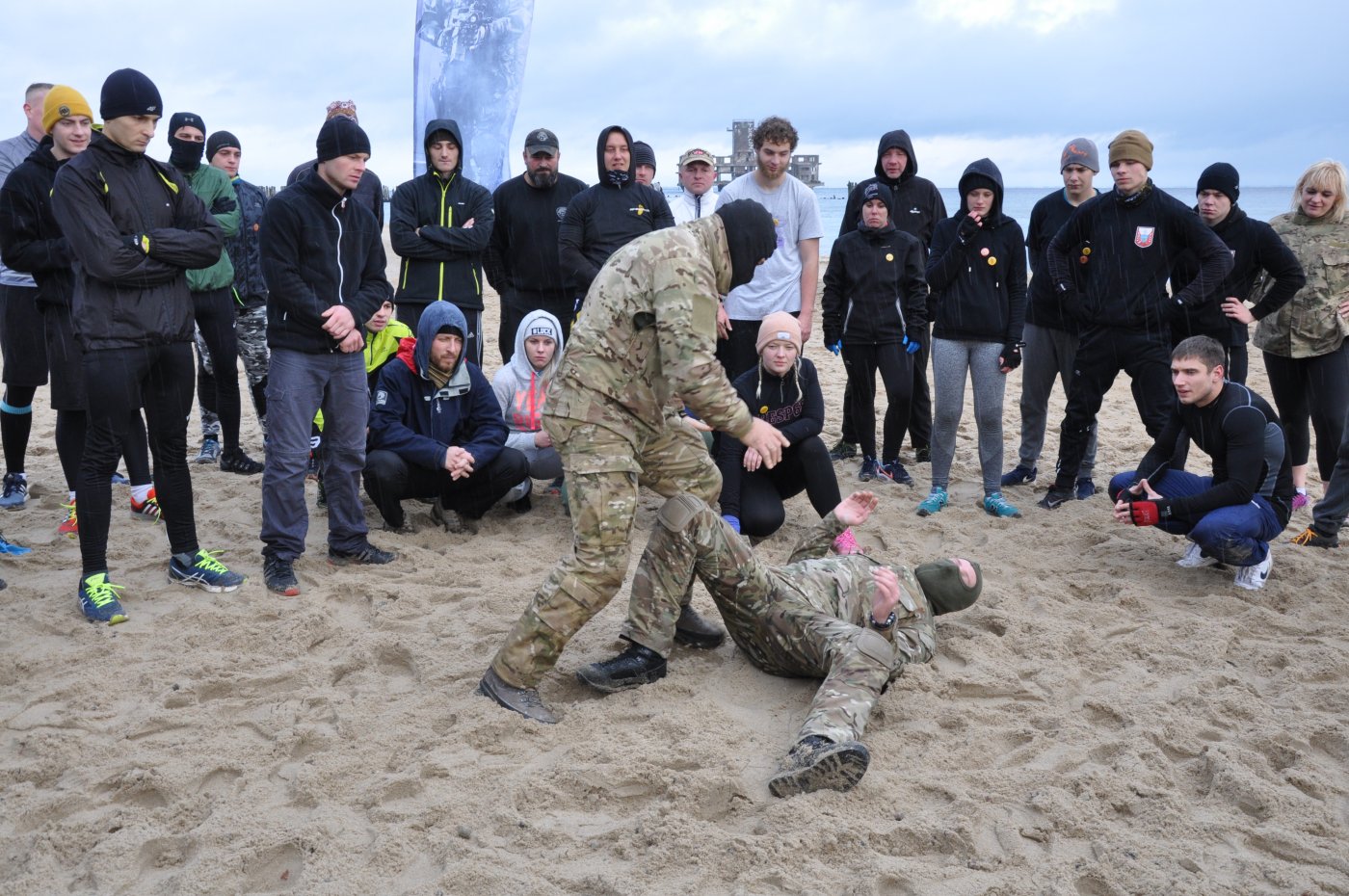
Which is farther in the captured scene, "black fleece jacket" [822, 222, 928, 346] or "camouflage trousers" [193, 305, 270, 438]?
"camouflage trousers" [193, 305, 270, 438]

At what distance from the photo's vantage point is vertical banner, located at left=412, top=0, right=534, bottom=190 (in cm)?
905

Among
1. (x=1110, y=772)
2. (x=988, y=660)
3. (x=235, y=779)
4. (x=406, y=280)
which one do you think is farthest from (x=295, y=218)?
(x=1110, y=772)

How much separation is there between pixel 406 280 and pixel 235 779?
3873mm

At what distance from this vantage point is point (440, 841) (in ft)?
10.0

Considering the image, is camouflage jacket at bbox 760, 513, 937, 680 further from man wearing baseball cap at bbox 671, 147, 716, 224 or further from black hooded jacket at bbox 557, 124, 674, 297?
man wearing baseball cap at bbox 671, 147, 716, 224

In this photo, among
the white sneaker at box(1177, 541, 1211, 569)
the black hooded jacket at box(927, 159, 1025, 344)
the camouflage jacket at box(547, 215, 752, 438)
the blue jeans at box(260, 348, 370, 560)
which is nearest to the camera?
the camouflage jacket at box(547, 215, 752, 438)

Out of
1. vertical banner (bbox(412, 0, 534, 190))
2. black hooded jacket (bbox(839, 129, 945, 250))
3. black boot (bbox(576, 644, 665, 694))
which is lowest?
black boot (bbox(576, 644, 665, 694))

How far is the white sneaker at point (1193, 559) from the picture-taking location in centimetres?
544

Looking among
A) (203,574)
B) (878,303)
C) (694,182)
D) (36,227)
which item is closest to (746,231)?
(203,574)

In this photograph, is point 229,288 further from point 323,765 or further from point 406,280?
point 323,765

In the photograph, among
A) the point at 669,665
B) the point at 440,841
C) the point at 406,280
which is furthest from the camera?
the point at 406,280

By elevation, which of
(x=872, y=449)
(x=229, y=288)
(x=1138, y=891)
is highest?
(x=229, y=288)

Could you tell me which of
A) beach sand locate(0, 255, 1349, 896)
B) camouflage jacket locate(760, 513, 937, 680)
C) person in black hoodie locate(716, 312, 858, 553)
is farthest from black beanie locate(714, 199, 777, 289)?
person in black hoodie locate(716, 312, 858, 553)

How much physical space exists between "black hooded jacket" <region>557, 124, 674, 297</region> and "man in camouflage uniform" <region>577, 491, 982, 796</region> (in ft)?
9.07
